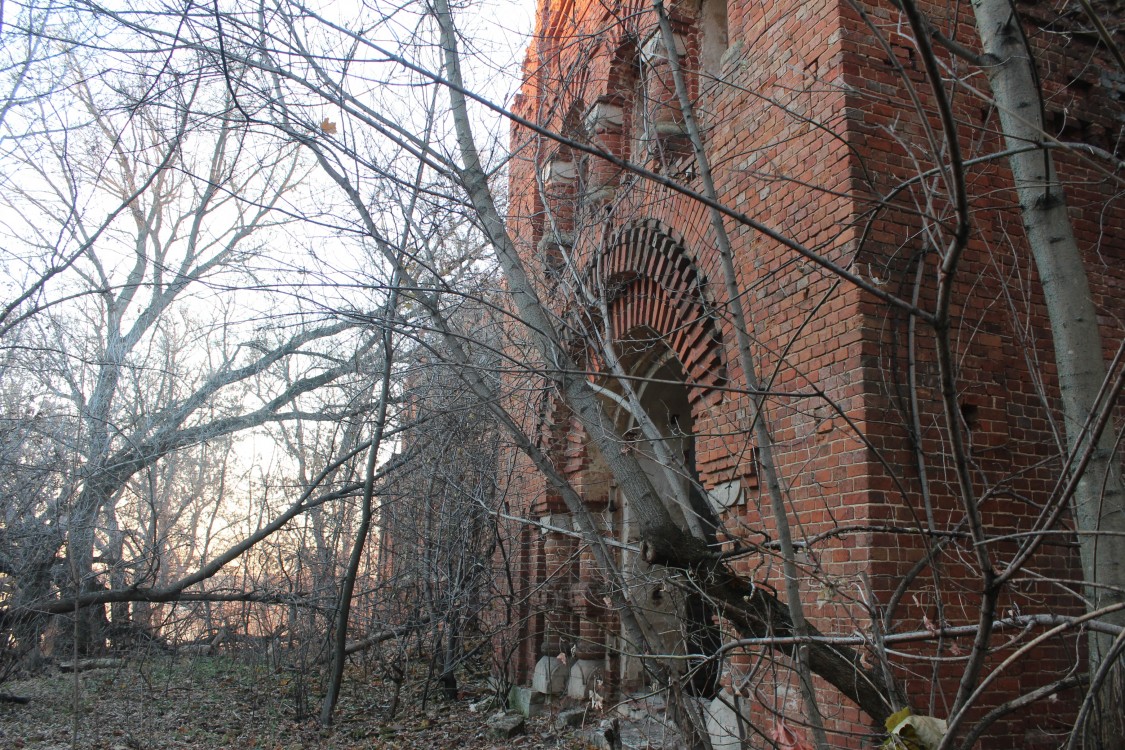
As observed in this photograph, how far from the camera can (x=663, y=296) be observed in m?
6.87

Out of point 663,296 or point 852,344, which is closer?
point 852,344

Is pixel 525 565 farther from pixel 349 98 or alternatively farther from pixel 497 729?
pixel 349 98

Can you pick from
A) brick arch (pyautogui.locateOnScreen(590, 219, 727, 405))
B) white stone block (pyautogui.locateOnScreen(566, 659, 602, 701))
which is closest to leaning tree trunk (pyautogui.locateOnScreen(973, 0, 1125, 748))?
brick arch (pyautogui.locateOnScreen(590, 219, 727, 405))

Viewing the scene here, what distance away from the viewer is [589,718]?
796 cm

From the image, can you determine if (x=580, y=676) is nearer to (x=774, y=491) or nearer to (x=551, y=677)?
(x=551, y=677)

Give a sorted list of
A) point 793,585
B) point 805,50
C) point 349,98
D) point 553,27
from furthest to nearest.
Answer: point 553,27, point 805,50, point 349,98, point 793,585

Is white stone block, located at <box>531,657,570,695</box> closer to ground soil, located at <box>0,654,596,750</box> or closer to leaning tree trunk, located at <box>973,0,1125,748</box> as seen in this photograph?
ground soil, located at <box>0,654,596,750</box>

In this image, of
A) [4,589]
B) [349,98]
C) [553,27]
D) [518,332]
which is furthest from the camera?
[4,589]

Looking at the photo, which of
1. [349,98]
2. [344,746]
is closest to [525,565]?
[344,746]

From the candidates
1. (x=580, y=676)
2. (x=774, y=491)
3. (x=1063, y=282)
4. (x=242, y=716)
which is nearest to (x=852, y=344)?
(x=1063, y=282)

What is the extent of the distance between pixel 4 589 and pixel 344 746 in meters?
4.54

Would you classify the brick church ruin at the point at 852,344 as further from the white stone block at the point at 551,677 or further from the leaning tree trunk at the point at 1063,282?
the white stone block at the point at 551,677

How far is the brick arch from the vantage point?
19.9 feet

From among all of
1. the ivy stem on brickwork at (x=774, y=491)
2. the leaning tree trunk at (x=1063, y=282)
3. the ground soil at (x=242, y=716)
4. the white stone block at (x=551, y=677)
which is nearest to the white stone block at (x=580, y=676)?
the white stone block at (x=551, y=677)
